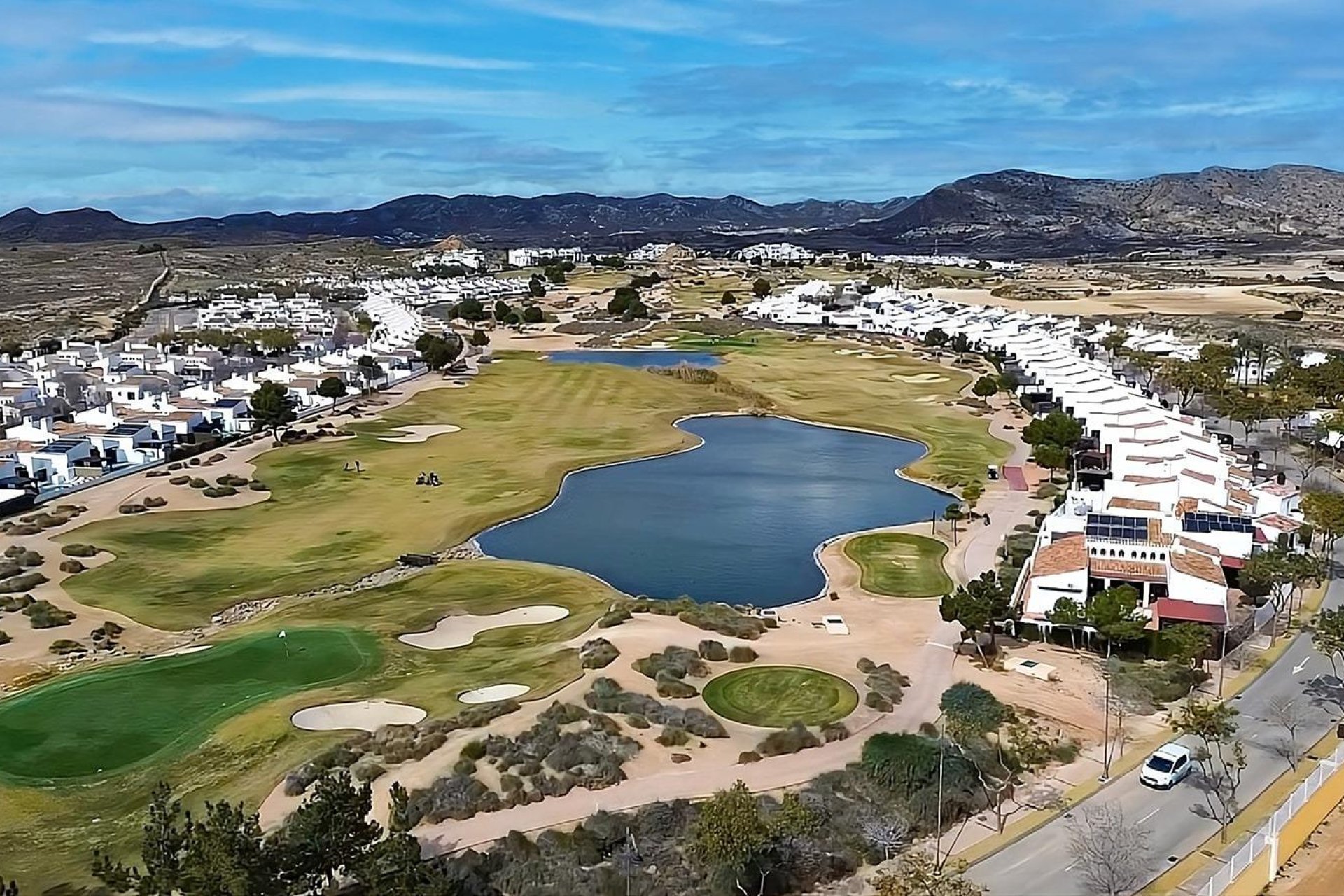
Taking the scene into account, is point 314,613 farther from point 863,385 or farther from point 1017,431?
point 863,385

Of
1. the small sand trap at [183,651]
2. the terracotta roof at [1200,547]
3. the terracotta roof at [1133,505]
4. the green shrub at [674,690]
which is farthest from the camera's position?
the terracotta roof at [1133,505]

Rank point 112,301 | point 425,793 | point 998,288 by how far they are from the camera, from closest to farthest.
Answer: point 425,793
point 112,301
point 998,288

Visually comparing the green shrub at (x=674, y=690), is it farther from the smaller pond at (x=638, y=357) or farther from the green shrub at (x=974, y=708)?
the smaller pond at (x=638, y=357)

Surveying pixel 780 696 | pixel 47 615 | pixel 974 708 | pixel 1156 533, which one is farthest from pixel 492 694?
pixel 1156 533

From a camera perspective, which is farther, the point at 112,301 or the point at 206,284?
the point at 206,284

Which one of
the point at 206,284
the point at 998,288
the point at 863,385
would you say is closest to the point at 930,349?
the point at 863,385

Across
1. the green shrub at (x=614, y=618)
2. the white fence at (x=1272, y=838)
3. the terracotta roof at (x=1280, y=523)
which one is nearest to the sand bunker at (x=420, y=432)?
the green shrub at (x=614, y=618)
